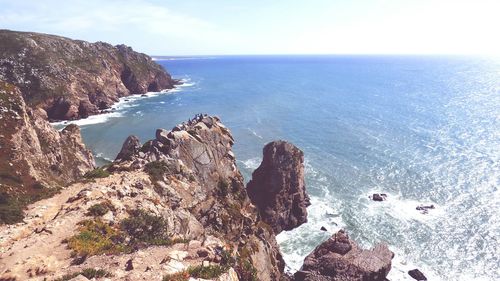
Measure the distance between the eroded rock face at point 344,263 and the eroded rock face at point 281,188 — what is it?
13.5 m

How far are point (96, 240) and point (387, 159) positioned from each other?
81628 mm

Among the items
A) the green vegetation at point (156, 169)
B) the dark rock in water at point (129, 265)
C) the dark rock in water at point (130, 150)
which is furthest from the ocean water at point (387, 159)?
the dark rock in water at point (129, 265)

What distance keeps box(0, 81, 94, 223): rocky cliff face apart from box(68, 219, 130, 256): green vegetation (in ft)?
29.4

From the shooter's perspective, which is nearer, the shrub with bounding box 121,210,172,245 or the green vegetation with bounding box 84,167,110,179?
the shrub with bounding box 121,210,172,245

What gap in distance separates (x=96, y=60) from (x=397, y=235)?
161591 mm

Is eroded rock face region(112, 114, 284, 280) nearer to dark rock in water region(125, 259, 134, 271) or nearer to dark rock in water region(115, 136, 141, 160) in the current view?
dark rock in water region(115, 136, 141, 160)

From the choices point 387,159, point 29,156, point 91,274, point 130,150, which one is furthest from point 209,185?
point 387,159

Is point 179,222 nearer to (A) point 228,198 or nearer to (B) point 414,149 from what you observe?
(A) point 228,198

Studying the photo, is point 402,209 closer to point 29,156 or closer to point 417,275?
point 417,275

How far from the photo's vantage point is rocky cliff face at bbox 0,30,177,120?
5330 inches

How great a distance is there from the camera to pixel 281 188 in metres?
67.8

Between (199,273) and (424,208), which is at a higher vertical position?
(199,273)

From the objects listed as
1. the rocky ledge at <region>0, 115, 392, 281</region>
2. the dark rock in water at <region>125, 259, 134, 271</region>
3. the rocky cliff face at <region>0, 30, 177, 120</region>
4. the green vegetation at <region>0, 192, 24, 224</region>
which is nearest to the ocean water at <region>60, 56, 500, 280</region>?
the rocky ledge at <region>0, 115, 392, 281</region>

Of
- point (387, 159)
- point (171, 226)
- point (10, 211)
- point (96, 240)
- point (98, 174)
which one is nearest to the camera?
point (96, 240)
